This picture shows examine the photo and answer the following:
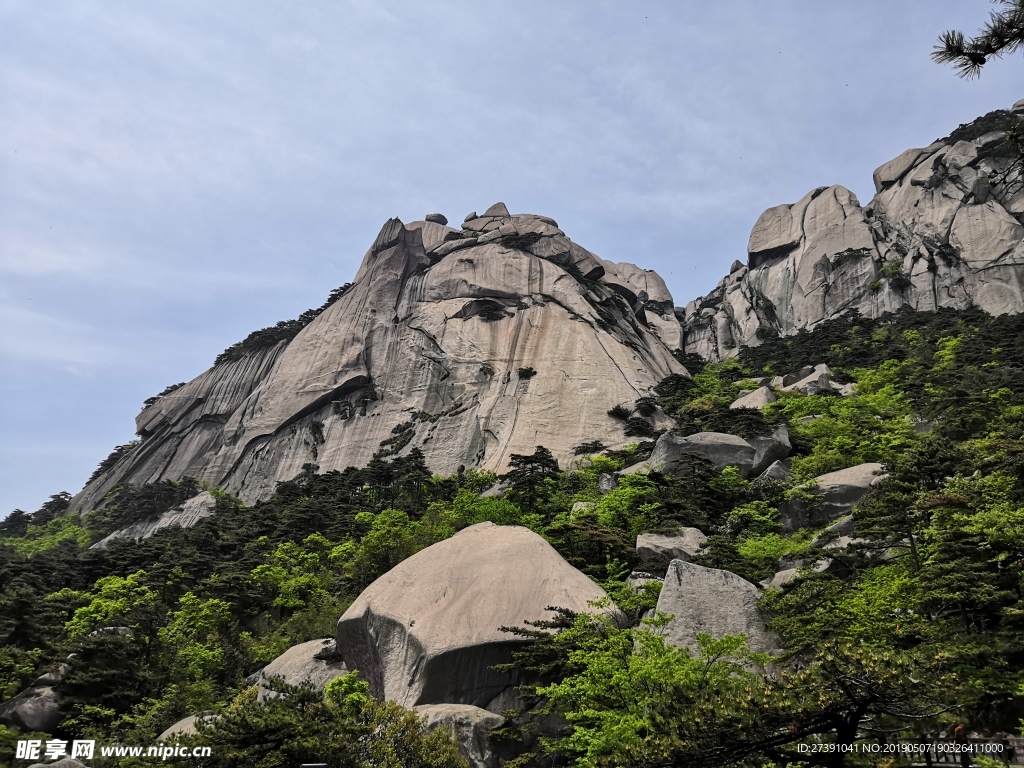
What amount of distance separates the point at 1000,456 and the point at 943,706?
10.1m

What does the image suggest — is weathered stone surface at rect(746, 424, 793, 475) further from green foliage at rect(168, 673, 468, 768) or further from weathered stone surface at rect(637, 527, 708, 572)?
green foliage at rect(168, 673, 468, 768)

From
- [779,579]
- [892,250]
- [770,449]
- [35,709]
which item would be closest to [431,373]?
[770,449]

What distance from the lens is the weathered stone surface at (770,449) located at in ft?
97.1

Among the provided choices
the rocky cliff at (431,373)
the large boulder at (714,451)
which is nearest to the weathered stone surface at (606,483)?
the large boulder at (714,451)

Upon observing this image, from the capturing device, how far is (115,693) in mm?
16891

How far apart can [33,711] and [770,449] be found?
87.7 feet

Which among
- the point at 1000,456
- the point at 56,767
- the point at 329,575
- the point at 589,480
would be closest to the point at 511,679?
the point at 56,767

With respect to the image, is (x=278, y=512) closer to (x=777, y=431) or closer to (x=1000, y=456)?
(x=777, y=431)

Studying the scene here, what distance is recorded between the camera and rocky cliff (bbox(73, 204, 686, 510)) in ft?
142

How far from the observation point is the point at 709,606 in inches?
553

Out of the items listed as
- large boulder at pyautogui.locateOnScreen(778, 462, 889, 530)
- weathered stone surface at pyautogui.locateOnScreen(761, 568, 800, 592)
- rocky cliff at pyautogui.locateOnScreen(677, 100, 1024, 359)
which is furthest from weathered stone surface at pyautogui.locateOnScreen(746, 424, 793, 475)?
rocky cliff at pyautogui.locateOnScreen(677, 100, 1024, 359)

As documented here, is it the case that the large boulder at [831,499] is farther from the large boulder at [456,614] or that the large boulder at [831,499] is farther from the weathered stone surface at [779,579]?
the large boulder at [456,614]

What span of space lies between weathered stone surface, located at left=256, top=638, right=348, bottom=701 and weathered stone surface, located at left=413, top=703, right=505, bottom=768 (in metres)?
4.65

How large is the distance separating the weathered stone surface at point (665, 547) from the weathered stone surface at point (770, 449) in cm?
889
